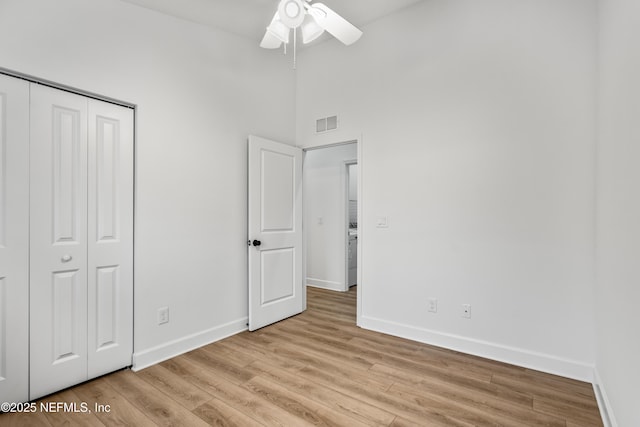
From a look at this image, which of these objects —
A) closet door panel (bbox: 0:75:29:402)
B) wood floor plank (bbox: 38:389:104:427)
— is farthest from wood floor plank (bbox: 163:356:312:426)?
closet door panel (bbox: 0:75:29:402)

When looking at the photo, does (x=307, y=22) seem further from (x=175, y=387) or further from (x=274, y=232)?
(x=175, y=387)

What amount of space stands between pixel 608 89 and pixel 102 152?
11.4 feet

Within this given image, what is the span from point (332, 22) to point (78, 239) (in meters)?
2.37

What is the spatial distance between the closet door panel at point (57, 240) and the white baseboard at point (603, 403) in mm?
3359

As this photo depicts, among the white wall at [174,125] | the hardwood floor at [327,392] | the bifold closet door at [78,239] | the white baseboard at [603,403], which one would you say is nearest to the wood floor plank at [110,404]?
the hardwood floor at [327,392]

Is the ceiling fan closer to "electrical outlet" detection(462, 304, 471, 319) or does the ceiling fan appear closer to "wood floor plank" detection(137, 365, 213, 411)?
"electrical outlet" detection(462, 304, 471, 319)

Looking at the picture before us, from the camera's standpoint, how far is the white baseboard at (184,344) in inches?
95.7

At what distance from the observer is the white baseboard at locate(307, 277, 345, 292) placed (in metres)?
4.95

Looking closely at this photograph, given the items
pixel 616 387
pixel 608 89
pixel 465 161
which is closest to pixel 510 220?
pixel 465 161

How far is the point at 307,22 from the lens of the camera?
221cm

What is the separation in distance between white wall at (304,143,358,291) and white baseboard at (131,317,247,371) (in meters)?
2.05

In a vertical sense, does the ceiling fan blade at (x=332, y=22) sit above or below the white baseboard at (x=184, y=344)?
above

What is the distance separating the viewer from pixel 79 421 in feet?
5.85

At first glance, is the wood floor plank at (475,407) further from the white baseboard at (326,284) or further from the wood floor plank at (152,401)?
the white baseboard at (326,284)
